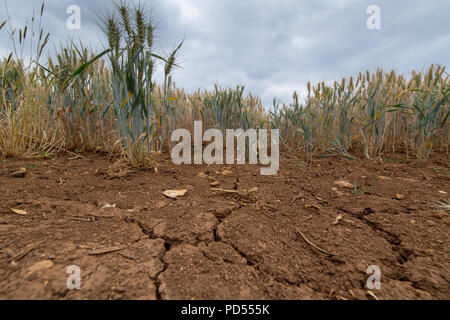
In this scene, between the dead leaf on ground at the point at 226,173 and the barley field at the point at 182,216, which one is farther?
the dead leaf on ground at the point at 226,173

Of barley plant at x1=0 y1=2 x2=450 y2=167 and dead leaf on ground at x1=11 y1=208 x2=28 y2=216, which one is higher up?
barley plant at x1=0 y1=2 x2=450 y2=167

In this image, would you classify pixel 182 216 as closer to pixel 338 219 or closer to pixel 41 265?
pixel 41 265

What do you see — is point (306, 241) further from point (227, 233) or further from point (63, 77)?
point (63, 77)

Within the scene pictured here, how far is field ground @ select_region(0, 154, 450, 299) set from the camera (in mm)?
616

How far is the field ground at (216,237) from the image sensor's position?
62cm

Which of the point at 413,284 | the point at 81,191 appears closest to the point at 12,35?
the point at 81,191

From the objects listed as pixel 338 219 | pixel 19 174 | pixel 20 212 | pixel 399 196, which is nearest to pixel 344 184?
pixel 399 196

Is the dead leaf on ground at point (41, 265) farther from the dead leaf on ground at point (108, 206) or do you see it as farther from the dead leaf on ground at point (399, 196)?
the dead leaf on ground at point (399, 196)

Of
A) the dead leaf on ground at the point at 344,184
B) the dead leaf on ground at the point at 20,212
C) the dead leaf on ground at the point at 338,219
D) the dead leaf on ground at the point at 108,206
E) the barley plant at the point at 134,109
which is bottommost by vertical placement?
the dead leaf on ground at the point at 338,219

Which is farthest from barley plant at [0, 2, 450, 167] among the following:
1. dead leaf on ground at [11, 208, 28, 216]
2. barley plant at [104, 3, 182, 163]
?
dead leaf on ground at [11, 208, 28, 216]

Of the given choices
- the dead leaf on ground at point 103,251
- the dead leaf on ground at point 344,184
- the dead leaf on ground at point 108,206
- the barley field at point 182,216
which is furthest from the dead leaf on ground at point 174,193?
the dead leaf on ground at point 344,184

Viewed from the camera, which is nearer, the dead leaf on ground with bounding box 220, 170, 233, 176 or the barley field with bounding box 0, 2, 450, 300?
the barley field with bounding box 0, 2, 450, 300

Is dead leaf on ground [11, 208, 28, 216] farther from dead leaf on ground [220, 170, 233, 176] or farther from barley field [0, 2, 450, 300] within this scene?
dead leaf on ground [220, 170, 233, 176]

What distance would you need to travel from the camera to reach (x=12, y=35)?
1.99 meters
